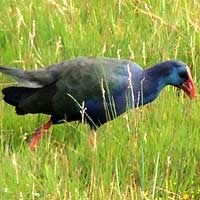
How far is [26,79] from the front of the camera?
15.5ft

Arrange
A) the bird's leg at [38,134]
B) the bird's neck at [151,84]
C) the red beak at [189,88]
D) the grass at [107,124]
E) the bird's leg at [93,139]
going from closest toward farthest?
the grass at [107,124] → the bird's leg at [93,139] → the bird's leg at [38,134] → the bird's neck at [151,84] → the red beak at [189,88]

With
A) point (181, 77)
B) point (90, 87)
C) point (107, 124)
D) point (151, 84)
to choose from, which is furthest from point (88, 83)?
point (181, 77)

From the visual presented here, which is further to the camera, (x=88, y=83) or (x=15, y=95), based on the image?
(x=15, y=95)

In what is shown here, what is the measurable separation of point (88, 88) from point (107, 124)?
0.23 m

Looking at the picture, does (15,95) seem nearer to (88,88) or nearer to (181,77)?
(88,88)

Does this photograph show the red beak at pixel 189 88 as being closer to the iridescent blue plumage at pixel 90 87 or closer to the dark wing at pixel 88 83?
the iridescent blue plumage at pixel 90 87

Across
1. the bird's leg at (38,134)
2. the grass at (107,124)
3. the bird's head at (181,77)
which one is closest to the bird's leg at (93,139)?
the grass at (107,124)

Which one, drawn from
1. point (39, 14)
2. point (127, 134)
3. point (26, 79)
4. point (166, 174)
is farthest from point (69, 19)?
point (166, 174)

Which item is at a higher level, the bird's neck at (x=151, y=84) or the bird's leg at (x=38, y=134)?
the bird's neck at (x=151, y=84)

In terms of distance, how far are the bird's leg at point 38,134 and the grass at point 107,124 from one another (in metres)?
0.04

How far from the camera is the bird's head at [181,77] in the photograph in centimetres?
477

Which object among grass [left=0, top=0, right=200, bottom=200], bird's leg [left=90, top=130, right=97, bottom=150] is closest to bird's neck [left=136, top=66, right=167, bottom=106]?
grass [left=0, top=0, right=200, bottom=200]

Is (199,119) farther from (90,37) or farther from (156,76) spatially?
(90,37)

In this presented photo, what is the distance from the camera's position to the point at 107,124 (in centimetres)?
467
